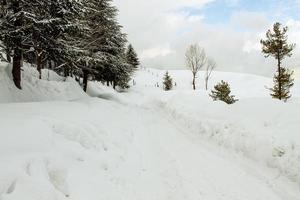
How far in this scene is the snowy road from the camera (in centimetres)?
625

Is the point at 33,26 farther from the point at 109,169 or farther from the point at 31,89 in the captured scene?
the point at 109,169

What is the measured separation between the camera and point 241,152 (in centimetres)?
1058

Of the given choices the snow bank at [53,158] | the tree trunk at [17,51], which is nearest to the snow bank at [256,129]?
the snow bank at [53,158]

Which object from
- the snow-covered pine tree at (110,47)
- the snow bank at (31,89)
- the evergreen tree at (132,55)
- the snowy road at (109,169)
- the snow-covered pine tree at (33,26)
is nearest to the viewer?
the snowy road at (109,169)

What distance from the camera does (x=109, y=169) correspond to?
27.2 ft

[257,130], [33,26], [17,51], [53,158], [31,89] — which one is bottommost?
[53,158]

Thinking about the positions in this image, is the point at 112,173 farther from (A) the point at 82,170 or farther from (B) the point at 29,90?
(B) the point at 29,90

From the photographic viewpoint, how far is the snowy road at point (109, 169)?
6.25 m

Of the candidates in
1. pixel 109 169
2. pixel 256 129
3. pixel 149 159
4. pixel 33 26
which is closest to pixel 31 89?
pixel 33 26

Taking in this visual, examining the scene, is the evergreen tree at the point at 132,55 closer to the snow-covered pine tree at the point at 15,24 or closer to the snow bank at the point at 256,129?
the snow bank at the point at 256,129

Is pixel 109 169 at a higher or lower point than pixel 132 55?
lower

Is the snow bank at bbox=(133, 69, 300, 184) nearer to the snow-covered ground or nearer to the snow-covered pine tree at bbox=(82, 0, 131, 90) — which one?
the snow-covered ground

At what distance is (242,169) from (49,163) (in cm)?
539

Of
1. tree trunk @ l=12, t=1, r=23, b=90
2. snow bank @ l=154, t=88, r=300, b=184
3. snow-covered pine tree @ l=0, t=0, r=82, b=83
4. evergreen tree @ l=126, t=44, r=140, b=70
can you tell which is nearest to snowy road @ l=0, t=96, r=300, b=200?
Answer: snow bank @ l=154, t=88, r=300, b=184
